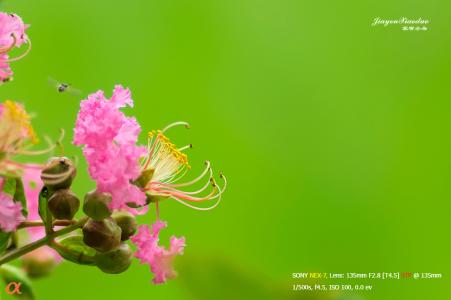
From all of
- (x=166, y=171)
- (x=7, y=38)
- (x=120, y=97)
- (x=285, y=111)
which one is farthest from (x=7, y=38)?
(x=285, y=111)

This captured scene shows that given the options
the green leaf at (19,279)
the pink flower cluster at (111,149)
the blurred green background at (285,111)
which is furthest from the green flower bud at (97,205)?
the blurred green background at (285,111)

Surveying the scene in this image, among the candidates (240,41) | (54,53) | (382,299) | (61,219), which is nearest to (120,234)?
(61,219)

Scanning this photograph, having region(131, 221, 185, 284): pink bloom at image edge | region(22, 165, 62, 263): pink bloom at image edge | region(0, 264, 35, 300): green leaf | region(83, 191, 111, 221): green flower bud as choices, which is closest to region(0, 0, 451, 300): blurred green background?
region(22, 165, 62, 263): pink bloom at image edge

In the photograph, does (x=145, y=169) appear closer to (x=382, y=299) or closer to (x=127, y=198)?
(x=127, y=198)

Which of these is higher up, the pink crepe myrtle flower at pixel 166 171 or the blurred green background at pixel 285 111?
the blurred green background at pixel 285 111

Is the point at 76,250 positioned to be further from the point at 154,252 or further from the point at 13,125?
the point at 13,125

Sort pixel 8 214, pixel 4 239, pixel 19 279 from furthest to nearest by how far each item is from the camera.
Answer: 1. pixel 19 279
2. pixel 4 239
3. pixel 8 214

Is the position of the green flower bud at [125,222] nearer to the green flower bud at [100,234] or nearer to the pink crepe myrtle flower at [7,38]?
the green flower bud at [100,234]
